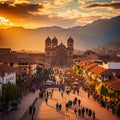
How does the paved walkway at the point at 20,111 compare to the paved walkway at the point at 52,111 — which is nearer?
the paved walkway at the point at 20,111

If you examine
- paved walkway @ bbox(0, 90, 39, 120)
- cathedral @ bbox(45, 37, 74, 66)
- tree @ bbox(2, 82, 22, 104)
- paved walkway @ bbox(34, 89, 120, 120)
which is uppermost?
cathedral @ bbox(45, 37, 74, 66)

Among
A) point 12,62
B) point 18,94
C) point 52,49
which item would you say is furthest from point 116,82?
point 52,49

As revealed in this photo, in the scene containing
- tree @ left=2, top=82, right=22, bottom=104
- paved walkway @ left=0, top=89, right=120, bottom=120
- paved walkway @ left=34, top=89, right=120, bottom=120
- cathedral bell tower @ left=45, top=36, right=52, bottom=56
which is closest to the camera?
paved walkway @ left=0, top=89, right=120, bottom=120

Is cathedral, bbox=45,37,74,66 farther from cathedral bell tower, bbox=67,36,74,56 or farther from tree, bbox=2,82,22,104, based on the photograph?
tree, bbox=2,82,22,104

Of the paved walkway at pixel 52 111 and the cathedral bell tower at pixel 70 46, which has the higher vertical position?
the cathedral bell tower at pixel 70 46

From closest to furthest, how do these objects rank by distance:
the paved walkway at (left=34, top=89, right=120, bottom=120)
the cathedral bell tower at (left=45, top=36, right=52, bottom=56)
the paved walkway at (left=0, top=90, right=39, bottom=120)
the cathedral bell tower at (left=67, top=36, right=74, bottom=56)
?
the paved walkway at (left=0, top=90, right=39, bottom=120)
the paved walkway at (left=34, top=89, right=120, bottom=120)
the cathedral bell tower at (left=67, top=36, right=74, bottom=56)
the cathedral bell tower at (left=45, top=36, right=52, bottom=56)

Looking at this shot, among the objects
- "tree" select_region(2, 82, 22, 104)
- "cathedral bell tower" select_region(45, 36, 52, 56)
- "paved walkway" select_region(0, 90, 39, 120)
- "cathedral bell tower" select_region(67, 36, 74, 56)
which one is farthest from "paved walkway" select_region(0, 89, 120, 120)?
"cathedral bell tower" select_region(45, 36, 52, 56)

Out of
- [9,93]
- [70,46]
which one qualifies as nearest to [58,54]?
[70,46]

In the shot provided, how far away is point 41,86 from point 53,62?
90528 millimetres

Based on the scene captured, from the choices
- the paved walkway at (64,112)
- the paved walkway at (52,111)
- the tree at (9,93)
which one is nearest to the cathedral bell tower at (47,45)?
the paved walkway at (52,111)

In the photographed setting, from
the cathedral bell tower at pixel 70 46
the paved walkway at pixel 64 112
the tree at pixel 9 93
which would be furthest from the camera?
the cathedral bell tower at pixel 70 46

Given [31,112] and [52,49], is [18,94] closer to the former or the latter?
[31,112]

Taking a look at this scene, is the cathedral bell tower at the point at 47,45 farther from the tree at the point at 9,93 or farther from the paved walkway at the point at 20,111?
the tree at the point at 9,93

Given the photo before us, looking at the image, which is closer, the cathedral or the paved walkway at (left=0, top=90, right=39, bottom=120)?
the paved walkway at (left=0, top=90, right=39, bottom=120)
